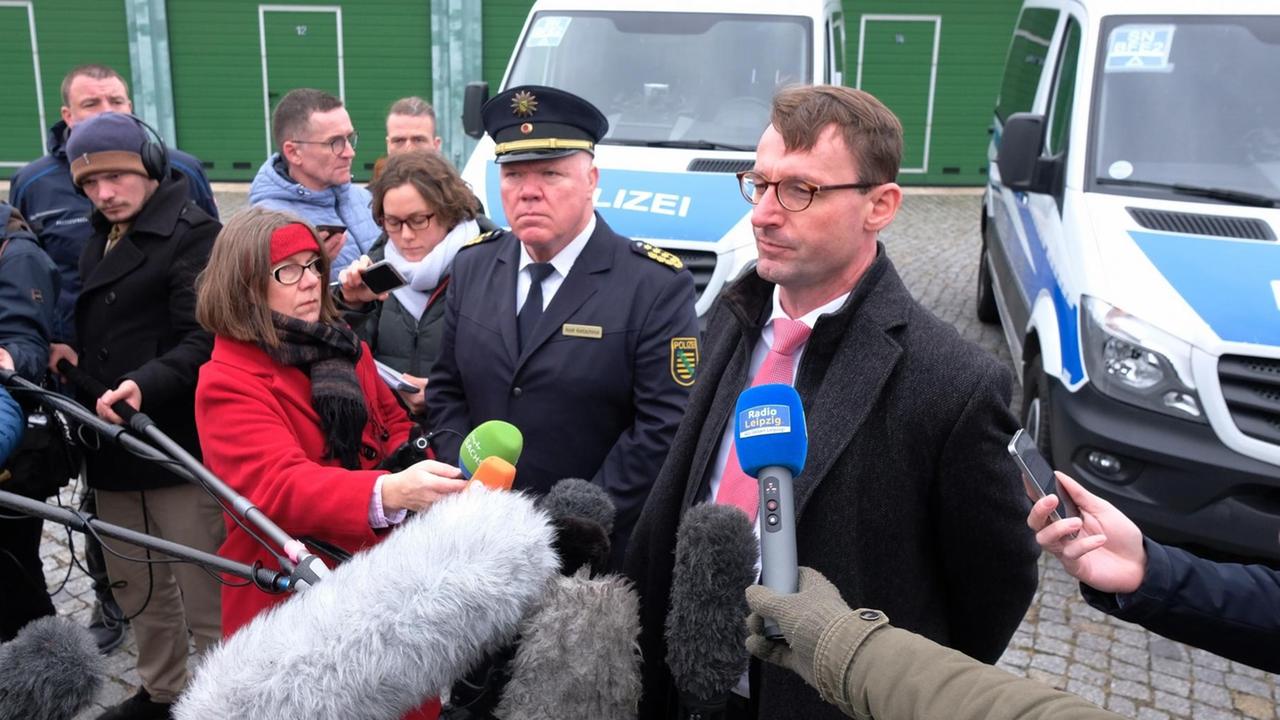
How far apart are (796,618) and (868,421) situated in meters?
0.66

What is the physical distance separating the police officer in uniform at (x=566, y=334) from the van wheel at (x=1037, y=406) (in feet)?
9.36

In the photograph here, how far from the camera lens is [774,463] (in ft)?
5.31

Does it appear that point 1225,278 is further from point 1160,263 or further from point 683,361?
point 683,361

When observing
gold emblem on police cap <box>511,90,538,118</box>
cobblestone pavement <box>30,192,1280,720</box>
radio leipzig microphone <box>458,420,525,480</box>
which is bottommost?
cobblestone pavement <box>30,192,1280,720</box>

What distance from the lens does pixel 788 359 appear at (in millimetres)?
2279

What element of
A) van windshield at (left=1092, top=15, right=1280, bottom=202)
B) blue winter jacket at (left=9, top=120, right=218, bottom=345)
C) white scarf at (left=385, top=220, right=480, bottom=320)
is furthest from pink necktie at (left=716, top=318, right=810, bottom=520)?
van windshield at (left=1092, top=15, right=1280, bottom=202)

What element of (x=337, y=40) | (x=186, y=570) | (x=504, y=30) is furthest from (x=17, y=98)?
(x=186, y=570)

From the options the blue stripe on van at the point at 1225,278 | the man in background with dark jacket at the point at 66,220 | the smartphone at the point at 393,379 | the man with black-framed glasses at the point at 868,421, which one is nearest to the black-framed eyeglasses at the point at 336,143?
the man in background with dark jacket at the point at 66,220

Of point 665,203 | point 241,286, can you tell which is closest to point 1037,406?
point 665,203

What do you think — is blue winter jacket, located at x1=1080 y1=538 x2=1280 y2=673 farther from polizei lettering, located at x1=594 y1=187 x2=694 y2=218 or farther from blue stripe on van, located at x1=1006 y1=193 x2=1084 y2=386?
polizei lettering, located at x1=594 y1=187 x2=694 y2=218

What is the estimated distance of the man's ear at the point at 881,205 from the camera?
85.1 inches

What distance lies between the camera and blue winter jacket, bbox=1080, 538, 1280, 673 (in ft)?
6.20

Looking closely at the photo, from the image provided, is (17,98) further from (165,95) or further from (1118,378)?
(1118,378)

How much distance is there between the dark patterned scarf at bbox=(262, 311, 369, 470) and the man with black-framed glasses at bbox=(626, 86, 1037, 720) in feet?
3.38
